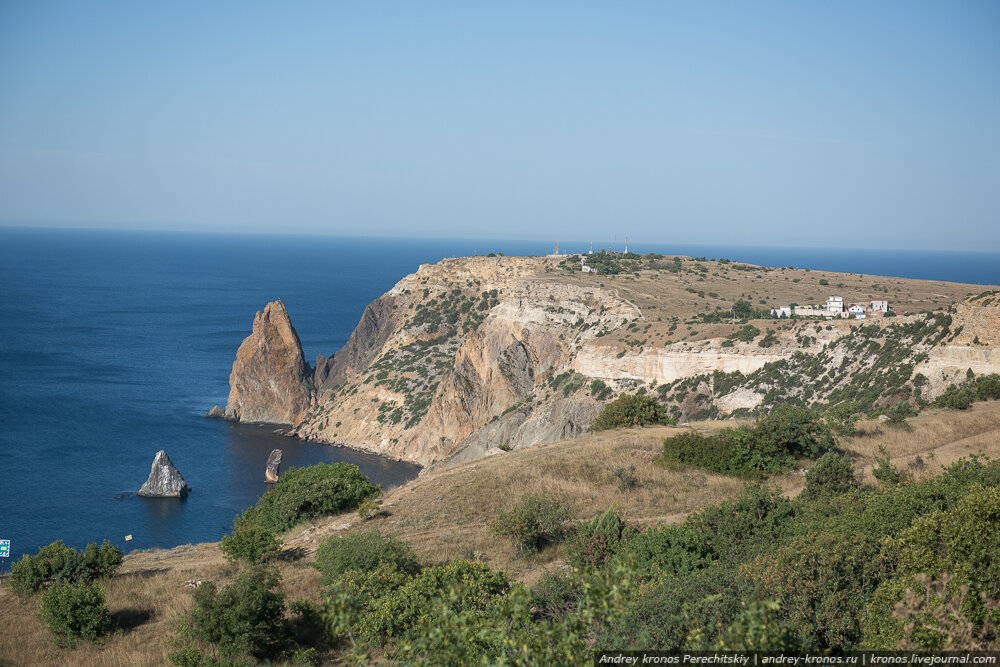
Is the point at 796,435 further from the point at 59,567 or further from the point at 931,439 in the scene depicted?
the point at 59,567

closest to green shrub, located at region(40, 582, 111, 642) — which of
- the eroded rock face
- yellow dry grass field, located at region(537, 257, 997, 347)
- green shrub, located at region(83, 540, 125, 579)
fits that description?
green shrub, located at region(83, 540, 125, 579)

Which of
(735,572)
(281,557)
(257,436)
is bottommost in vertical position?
(257,436)

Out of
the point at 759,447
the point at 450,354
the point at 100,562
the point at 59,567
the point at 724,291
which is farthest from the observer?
the point at 450,354

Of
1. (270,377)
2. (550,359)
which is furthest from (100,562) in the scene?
(270,377)

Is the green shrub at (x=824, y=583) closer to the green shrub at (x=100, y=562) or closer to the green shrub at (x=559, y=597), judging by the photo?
the green shrub at (x=559, y=597)

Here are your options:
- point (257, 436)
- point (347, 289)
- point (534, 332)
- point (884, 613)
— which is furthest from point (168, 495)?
point (347, 289)

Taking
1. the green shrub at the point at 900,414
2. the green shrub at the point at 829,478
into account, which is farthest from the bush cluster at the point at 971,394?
the green shrub at the point at 829,478

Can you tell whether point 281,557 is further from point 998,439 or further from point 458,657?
point 998,439
